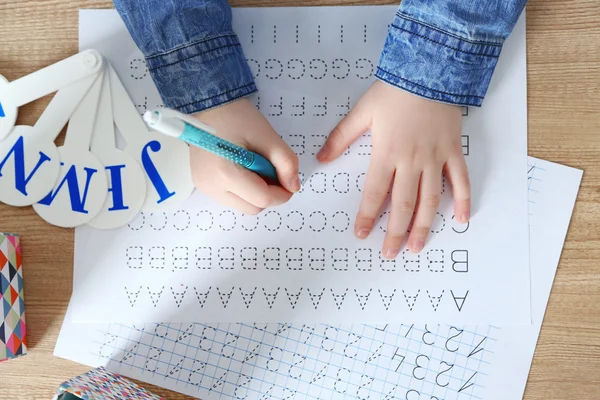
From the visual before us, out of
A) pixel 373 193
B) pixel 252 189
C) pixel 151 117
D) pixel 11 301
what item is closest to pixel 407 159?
pixel 373 193

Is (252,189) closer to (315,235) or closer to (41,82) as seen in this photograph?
(315,235)

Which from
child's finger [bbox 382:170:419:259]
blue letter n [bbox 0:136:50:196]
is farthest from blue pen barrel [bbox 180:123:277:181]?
blue letter n [bbox 0:136:50:196]

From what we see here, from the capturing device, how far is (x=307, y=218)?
61 cm

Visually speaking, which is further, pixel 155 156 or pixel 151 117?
pixel 155 156

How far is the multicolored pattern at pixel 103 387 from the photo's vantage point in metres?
0.51

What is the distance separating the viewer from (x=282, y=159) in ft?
1.87

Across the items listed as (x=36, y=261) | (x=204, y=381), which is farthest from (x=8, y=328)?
(x=204, y=381)

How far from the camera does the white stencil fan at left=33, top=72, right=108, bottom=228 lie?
61 cm

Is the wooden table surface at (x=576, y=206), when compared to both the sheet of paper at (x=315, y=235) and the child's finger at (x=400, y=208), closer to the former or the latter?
the sheet of paper at (x=315, y=235)

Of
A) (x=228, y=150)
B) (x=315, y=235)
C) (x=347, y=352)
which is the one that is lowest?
(x=347, y=352)

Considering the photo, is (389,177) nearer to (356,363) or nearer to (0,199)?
(356,363)

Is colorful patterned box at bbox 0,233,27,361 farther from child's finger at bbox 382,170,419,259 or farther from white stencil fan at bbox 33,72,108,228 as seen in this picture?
child's finger at bbox 382,170,419,259

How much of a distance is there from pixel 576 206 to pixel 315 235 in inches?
10.3

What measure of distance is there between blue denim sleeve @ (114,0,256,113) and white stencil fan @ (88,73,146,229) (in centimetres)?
7
